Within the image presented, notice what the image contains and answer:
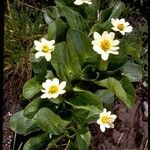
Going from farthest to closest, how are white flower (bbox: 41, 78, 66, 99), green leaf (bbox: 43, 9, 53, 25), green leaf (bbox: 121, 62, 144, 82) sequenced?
green leaf (bbox: 43, 9, 53, 25) < green leaf (bbox: 121, 62, 144, 82) < white flower (bbox: 41, 78, 66, 99)

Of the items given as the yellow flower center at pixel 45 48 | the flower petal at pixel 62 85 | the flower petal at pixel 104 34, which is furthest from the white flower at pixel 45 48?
the flower petal at pixel 104 34

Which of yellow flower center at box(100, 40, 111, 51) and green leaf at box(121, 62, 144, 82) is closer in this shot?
yellow flower center at box(100, 40, 111, 51)

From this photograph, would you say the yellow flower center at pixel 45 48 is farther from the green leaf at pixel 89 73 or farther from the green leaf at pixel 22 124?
the green leaf at pixel 22 124

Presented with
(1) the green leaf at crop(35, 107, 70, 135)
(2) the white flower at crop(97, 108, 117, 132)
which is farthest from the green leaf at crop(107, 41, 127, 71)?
(1) the green leaf at crop(35, 107, 70, 135)

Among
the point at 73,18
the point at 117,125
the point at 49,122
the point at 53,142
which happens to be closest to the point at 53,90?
the point at 49,122

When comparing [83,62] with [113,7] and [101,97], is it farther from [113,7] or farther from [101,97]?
[113,7]

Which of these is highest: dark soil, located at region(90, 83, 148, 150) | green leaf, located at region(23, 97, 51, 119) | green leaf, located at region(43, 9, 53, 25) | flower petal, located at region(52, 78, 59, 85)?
green leaf, located at region(43, 9, 53, 25)

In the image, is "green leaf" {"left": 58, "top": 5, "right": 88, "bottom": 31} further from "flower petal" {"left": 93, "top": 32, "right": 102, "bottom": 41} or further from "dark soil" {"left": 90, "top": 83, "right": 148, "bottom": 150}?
"dark soil" {"left": 90, "top": 83, "right": 148, "bottom": 150}
